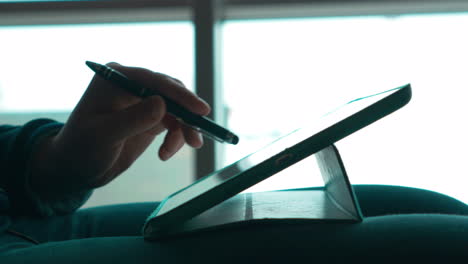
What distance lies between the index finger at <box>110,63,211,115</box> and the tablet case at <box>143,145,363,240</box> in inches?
6.7

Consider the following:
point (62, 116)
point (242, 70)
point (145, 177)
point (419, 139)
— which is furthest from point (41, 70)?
point (419, 139)

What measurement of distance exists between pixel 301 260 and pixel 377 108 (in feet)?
0.41

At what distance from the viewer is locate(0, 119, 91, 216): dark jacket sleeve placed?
509 millimetres

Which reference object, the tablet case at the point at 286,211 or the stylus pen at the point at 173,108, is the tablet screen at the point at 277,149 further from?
the stylus pen at the point at 173,108

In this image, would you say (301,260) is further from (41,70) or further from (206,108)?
(41,70)

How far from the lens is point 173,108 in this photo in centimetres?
55

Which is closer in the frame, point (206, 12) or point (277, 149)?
point (277, 149)

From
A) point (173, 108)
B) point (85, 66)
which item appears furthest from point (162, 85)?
point (85, 66)

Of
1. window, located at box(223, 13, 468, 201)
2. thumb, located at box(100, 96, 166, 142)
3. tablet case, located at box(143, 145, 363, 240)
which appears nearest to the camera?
tablet case, located at box(143, 145, 363, 240)

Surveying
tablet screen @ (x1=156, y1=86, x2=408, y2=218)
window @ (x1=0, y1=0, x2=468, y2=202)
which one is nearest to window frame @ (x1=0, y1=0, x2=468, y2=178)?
window @ (x1=0, y1=0, x2=468, y2=202)

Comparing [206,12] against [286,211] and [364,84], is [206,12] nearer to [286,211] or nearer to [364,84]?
[364,84]

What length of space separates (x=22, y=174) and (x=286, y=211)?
0.35 m

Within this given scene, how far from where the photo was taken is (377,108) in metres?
0.30

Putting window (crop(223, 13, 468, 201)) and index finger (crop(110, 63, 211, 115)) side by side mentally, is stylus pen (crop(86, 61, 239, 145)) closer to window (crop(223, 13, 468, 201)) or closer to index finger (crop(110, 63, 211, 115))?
index finger (crop(110, 63, 211, 115))
